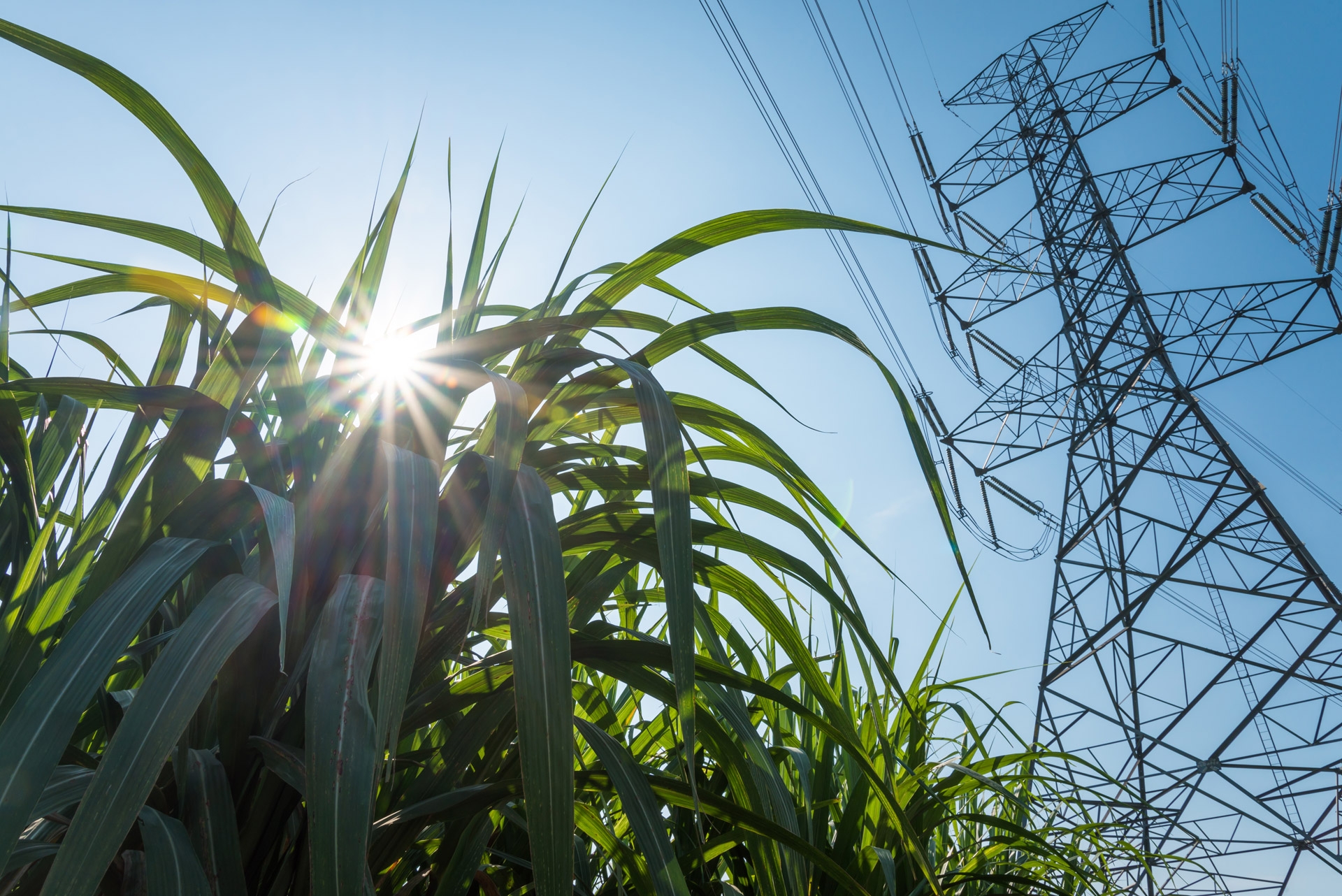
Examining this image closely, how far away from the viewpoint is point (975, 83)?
726cm

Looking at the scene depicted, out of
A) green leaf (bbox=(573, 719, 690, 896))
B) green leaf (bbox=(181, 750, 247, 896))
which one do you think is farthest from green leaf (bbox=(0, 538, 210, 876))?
green leaf (bbox=(573, 719, 690, 896))

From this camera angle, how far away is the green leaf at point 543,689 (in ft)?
0.84

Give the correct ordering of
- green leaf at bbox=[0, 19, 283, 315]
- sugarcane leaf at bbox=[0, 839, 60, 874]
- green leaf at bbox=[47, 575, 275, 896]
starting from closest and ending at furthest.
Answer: green leaf at bbox=[47, 575, 275, 896]
sugarcane leaf at bbox=[0, 839, 60, 874]
green leaf at bbox=[0, 19, 283, 315]

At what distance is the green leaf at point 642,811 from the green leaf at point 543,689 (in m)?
0.12

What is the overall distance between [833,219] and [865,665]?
324 mm

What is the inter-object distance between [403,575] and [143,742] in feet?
0.30

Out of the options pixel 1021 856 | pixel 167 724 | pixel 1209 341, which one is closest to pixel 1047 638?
pixel 1209 341

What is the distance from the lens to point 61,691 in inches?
10.4

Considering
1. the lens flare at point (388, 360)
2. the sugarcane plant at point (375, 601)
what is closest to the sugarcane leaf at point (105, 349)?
the sugarcane plant at point (375, 601)

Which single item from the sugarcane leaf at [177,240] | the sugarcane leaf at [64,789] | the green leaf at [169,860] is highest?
the sugarcane leaf at [177,240]

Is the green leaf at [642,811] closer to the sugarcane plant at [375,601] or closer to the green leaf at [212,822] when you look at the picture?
the sugarcane plant at [375,601]

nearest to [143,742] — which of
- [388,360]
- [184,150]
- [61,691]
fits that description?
[61,691]

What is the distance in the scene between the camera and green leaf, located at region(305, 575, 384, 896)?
0.23 m

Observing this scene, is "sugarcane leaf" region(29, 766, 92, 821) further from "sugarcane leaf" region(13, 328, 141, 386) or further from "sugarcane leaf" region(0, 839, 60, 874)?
"sugarcane leaf" region(13, 328, 141, 386)
